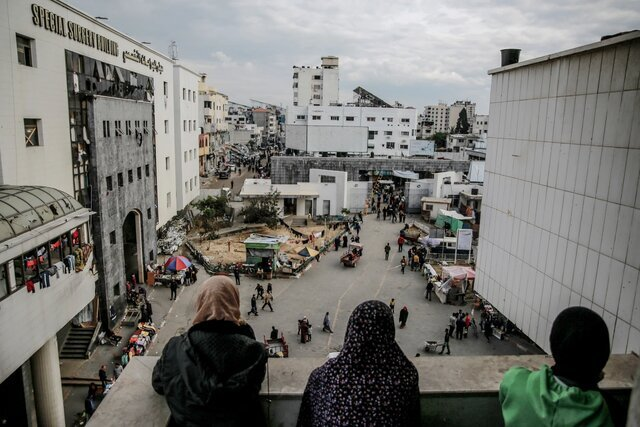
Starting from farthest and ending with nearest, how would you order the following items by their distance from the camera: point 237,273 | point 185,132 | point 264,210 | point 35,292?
point 185,132, point 264,210, point 237,273, point 35,292

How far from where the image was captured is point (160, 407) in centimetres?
289

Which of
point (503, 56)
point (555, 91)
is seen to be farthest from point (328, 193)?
point (555, 91)

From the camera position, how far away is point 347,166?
4594 centimetres

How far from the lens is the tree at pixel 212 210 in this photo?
32562 millimetres

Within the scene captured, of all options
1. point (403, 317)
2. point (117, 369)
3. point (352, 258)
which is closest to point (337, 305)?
point (403, 317)

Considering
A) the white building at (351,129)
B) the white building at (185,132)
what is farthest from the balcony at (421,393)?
the white building at (351,129)

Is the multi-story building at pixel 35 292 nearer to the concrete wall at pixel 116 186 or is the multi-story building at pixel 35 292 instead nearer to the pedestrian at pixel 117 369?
the pedestrian at pixel 117 369

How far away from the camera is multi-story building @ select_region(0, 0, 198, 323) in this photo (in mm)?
13758

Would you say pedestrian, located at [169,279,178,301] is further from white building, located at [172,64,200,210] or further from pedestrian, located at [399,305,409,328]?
white building, located at [172,64,200,210]

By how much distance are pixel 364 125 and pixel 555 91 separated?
52.3m

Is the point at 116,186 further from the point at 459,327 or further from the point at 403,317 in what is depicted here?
the point at 459,327

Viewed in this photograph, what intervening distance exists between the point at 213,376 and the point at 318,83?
250 ft

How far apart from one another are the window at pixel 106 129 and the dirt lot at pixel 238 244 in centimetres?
973

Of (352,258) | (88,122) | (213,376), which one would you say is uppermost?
(88,122)
